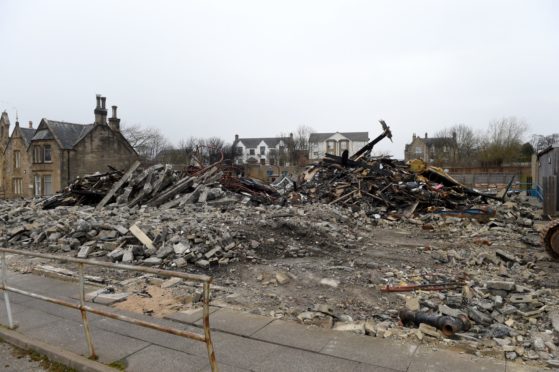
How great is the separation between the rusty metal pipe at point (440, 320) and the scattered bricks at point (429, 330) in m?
0.08

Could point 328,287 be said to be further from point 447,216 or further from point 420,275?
point 447,216

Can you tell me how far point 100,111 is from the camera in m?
37.9

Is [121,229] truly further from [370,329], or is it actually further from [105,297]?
[370,329]

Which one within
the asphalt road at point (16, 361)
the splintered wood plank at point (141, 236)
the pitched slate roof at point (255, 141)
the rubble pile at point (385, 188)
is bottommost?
the asphalt road at point (16, 361)

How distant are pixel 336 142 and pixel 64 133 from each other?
6284 centimetres

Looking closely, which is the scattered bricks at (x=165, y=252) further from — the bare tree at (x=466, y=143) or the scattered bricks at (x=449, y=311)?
the bare tree at (x=466, y=143)

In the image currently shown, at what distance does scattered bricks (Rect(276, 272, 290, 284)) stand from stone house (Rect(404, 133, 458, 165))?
4260 centimetres

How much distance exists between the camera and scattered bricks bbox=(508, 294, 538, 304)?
5679mm

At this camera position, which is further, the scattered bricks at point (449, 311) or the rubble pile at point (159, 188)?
the rubble pile at point (159, 188)

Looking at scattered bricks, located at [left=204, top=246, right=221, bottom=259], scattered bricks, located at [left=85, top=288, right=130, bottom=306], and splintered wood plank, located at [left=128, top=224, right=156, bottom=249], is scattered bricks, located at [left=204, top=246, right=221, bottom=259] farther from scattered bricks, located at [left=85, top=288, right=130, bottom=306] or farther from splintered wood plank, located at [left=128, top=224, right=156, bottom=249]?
scattered bricks, located at [left=85, top=288, right=130, bottom=306]

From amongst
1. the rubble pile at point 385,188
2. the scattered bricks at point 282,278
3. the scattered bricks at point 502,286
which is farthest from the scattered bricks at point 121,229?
the rubble pile at point 385,188

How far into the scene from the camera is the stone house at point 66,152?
36281 millimetres

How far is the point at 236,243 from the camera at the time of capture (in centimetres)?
905

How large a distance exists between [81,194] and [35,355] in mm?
14057
